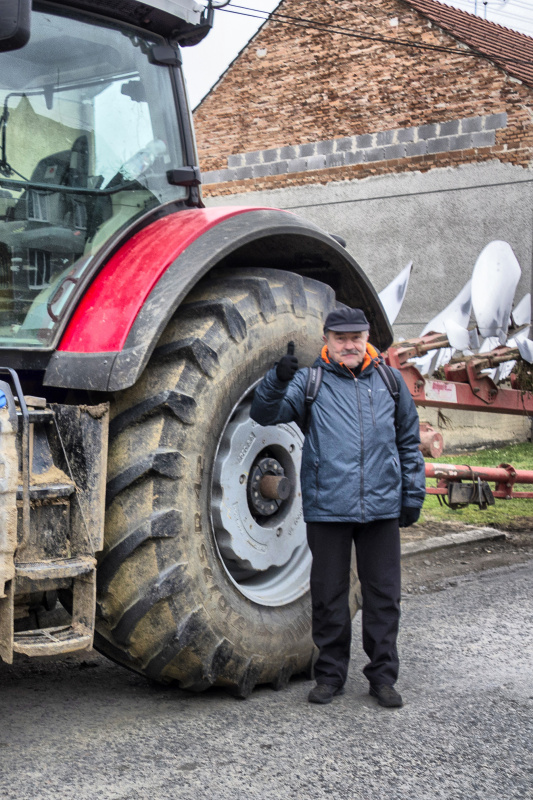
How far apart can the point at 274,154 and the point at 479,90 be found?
3562mm

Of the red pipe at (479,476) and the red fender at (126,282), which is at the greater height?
the red fender at (126,282)

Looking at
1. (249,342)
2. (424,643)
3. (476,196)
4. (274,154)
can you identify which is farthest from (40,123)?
(274,154)

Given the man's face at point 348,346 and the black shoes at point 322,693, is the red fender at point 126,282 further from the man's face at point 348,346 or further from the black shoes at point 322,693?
the black shoes at point 322,693

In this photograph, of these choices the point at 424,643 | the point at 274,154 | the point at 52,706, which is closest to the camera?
the point at 52,706

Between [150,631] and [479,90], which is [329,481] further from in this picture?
[479,90]

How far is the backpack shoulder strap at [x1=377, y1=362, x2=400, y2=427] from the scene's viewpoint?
3703 mm

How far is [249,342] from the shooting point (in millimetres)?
3535

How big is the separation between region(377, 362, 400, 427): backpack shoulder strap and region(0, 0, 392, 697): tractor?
0.37 m

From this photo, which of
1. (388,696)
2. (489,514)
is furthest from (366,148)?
(388,696)

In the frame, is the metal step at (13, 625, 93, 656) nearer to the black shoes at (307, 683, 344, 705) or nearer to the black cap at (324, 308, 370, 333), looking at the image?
the black shoes at (307, 683, 344, 705)

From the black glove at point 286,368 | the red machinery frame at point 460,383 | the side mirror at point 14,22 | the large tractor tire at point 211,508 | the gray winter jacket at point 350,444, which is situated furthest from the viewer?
the red machinery frame at point 460,383

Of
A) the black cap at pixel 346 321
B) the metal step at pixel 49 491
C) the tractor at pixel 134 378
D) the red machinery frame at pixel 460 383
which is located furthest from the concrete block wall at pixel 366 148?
the metal step at pixel 49 491

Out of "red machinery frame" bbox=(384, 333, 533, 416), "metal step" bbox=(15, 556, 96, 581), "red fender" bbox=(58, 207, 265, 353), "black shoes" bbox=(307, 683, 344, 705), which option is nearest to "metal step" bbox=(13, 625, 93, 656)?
"metal step" bbox=(15, 556, 96, 581)

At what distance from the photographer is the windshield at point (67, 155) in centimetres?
312
